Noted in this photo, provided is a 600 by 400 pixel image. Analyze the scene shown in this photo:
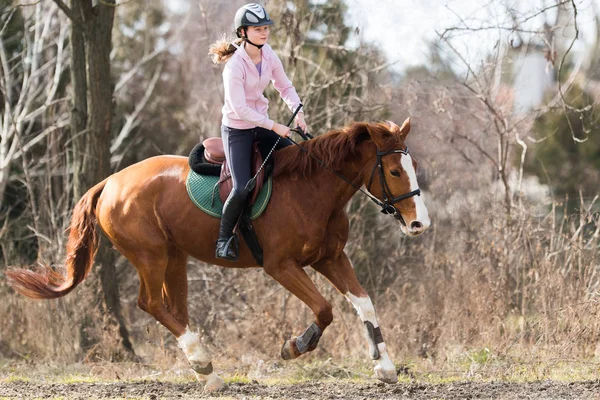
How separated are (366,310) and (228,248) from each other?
1217 millimetres

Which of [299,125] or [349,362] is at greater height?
[299,125]

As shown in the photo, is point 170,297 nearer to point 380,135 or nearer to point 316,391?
point 316,391

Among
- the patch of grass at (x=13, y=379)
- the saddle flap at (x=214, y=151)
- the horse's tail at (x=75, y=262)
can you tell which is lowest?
the patch of grass at (x=13, y=379)

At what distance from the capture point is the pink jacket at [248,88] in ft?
22.1

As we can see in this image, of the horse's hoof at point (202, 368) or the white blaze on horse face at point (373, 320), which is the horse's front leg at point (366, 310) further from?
the horse's hoof at point (202, 368)

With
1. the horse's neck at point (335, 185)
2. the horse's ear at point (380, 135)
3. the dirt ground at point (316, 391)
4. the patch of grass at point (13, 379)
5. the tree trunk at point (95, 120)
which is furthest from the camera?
the tree trunk at point (95, 120)

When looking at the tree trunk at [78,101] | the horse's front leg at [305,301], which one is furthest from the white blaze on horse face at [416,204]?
the tree trunk at [78,101]

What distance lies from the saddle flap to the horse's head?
1334 millimetres

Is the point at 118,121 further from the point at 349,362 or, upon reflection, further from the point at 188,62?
the point at 349,362

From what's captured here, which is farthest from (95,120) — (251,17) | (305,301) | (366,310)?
(366,310)

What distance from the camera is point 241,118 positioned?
6801mm

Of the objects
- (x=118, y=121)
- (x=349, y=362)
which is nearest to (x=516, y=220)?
(x=349, y=362)

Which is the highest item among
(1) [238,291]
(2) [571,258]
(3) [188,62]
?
(3) [188,62]

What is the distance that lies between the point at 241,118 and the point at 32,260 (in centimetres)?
912
